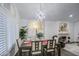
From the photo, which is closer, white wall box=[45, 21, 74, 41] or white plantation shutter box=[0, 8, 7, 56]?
white plantation shutter box=[0, 8, 7, 56]

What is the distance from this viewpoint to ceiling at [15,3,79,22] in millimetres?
2223

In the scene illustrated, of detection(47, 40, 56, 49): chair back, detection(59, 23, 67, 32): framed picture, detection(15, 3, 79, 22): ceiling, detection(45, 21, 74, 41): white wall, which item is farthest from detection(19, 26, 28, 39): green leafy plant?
detection(59, 23, 67, 32): framed picture

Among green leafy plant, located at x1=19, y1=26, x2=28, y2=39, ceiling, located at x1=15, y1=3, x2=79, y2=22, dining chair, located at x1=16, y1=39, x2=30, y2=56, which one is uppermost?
ceiling, located at x1=15, y1=3, x2=79, y2=22

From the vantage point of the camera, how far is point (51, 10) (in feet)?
7.70

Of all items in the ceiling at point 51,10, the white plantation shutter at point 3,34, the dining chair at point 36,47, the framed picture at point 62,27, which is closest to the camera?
the white plantation shutter at point 3,34

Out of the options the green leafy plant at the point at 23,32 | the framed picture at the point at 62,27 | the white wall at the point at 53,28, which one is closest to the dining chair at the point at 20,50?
the green leafy plant at the point at 23,32

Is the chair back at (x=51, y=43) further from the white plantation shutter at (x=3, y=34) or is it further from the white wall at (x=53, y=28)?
the white plantation shutter at (x=3, y=34)

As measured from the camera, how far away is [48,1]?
2168mm

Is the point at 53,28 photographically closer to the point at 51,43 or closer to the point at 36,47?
the point at 51,43

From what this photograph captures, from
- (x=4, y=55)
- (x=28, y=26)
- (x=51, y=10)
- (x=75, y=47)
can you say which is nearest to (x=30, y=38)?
(x=28, y=26)

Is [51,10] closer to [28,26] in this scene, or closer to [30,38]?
[28,26]

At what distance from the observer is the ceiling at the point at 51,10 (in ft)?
7.29

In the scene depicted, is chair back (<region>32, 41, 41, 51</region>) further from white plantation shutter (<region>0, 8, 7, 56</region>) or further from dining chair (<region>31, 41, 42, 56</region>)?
white plantation shutter (<region>0, 8, 7, 56</region>)

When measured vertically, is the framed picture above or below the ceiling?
below
